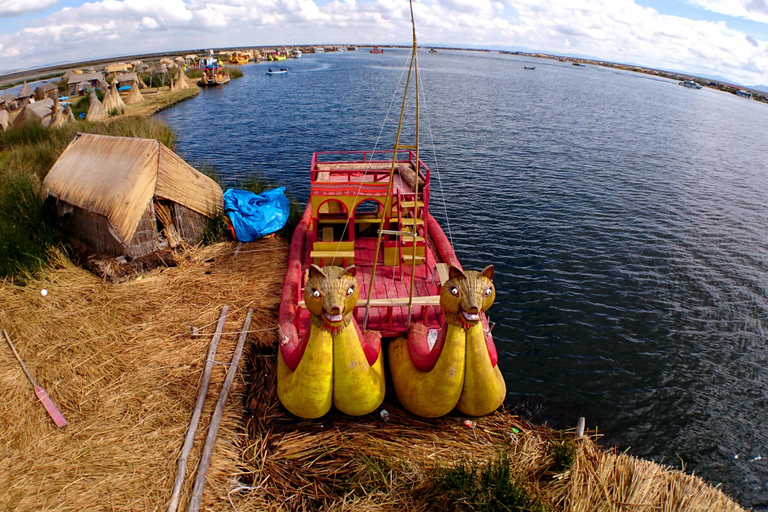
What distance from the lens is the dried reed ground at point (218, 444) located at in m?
6.96

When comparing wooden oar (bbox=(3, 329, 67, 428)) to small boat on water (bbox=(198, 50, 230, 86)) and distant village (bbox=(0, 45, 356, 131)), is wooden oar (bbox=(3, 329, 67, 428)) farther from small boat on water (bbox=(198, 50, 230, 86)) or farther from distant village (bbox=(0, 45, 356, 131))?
small boat on water (bbox=(198, 50, 230, 86))

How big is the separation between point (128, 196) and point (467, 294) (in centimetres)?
1062

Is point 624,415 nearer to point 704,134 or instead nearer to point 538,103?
point 704,134

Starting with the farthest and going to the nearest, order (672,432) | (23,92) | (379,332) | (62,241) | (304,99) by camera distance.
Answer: (304,99) < (23,92) < (62,241) < (672,432) < (379,332)

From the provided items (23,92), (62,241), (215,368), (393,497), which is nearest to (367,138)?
(62,241)

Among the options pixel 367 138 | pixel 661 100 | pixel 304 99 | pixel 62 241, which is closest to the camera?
pixel 62 241

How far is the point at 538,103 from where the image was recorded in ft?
214

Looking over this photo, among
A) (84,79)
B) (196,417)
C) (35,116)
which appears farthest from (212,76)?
(196,417)

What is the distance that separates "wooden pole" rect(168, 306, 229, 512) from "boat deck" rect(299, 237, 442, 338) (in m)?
2.09

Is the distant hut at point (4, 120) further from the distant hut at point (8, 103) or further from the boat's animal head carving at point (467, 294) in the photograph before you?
the boat's animal head carving at point (467, 294)

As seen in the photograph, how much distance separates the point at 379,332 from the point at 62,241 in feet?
37.6

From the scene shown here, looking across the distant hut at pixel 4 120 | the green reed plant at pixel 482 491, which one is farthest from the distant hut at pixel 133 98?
the green reed plant at pixel 482 491

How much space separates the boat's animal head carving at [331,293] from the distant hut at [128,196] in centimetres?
818

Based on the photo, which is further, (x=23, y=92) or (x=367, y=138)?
(x=23, y=92)
